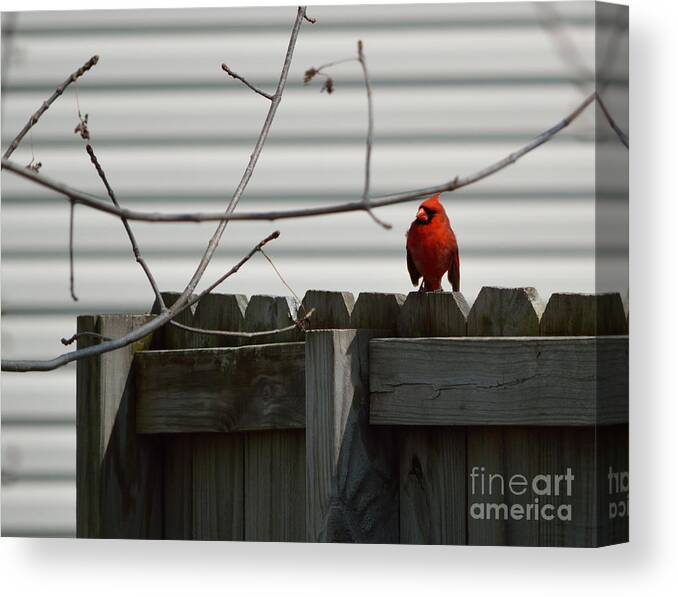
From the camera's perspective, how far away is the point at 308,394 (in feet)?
9.62

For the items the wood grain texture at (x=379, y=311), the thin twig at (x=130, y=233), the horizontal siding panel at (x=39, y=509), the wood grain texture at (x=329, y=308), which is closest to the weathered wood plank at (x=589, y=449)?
the wood grain texture at (x=379, y=311)

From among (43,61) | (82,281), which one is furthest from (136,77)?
(82,281)

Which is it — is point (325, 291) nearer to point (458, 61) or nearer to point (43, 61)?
point (458, 61)

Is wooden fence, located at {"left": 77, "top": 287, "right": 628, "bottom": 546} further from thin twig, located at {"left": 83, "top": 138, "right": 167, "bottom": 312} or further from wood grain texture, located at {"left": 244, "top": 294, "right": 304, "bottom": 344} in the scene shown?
thin twig, located at {"left": 83, "top": 138, "right": 167, "bottom": 312}

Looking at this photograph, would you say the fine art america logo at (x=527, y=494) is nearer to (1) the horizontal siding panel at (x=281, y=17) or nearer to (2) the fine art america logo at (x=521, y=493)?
(2) the fine art america logo at (x=521, y=493)

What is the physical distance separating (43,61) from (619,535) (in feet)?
6.57

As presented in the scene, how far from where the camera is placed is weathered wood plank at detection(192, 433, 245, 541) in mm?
3154

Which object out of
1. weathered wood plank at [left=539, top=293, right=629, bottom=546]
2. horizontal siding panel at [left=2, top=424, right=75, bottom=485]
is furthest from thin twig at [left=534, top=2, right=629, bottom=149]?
horizontal siding panel at [left=2, top=424, right=75, bottom=485]

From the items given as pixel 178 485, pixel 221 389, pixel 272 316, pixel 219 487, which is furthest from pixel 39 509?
pixel 272 316

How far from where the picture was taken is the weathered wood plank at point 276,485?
9.99 ft

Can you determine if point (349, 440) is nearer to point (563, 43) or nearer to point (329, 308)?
point (329, 308)

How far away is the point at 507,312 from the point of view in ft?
9.29

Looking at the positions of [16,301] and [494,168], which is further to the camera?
[16,301]

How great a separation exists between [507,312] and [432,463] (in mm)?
398
